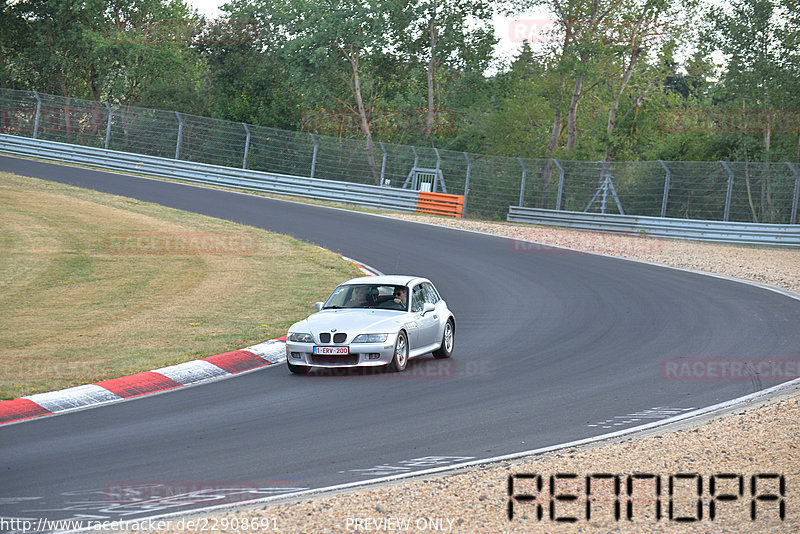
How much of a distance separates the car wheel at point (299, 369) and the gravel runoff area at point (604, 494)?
4744 mm

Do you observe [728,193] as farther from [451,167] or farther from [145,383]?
[145,383]

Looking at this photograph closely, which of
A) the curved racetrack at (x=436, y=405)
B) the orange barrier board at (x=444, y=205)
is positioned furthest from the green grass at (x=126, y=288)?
the orange barrier board at (x=444, y=205)

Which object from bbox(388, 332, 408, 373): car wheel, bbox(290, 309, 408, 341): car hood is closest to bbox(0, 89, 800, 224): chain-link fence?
bbox(290, 309, 408, 341): car hood

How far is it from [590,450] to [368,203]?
2960 cm

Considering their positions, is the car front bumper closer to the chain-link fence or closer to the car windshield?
the car windshield

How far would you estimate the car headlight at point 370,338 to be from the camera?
11.5m

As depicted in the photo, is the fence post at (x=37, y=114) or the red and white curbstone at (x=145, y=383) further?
the fence post at (x=37, y=114)

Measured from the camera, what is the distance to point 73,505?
623 cm

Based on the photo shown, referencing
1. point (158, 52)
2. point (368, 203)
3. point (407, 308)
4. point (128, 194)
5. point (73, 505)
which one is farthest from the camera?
point (158, 52)

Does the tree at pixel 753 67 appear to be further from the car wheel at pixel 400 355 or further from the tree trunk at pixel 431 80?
the car wheel at pixel 400 355

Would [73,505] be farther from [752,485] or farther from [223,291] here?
[223,291]

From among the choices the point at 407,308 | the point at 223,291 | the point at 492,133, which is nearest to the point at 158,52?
the point at 492,133

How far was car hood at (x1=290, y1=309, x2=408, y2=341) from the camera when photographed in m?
11.6

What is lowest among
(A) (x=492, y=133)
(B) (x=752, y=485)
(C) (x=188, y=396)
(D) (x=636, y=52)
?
(C) (x=188, y=396)
